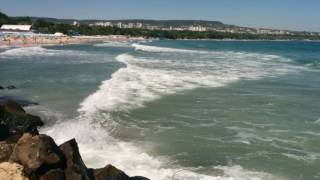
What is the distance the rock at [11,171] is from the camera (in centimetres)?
971

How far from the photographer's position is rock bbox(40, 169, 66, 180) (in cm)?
1002

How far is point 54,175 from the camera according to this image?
10078 mm

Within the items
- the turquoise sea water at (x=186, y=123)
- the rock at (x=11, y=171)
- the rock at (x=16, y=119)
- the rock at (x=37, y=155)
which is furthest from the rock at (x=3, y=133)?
the rock at (x=11, y=171)

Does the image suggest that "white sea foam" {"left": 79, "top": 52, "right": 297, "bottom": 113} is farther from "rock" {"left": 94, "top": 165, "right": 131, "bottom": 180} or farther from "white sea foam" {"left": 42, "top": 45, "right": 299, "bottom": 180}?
"rock" {"left": 94, "top": 165, "right": 131, "bottom": 180}

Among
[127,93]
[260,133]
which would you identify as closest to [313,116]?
[260,133]

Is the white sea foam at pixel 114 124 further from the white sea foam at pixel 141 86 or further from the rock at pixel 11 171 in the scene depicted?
the rock at pixel 11 171

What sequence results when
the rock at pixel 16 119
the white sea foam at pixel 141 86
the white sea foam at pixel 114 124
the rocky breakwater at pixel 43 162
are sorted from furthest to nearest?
the white sea foam at pixel 141 86
the rock at pixel 16 119
the white sea foam at pixel 114 124
the rocky breakwater at pixel 43 162

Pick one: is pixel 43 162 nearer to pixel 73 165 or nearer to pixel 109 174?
pixel 73 165

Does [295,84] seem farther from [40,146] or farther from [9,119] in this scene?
[40,146]

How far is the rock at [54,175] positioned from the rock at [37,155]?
17cm

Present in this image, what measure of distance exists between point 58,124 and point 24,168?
9419mm

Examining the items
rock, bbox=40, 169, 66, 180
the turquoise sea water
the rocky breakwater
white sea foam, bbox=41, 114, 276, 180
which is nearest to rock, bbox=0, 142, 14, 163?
the rocky breakwater

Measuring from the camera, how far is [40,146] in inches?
404

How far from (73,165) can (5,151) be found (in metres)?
1.39
